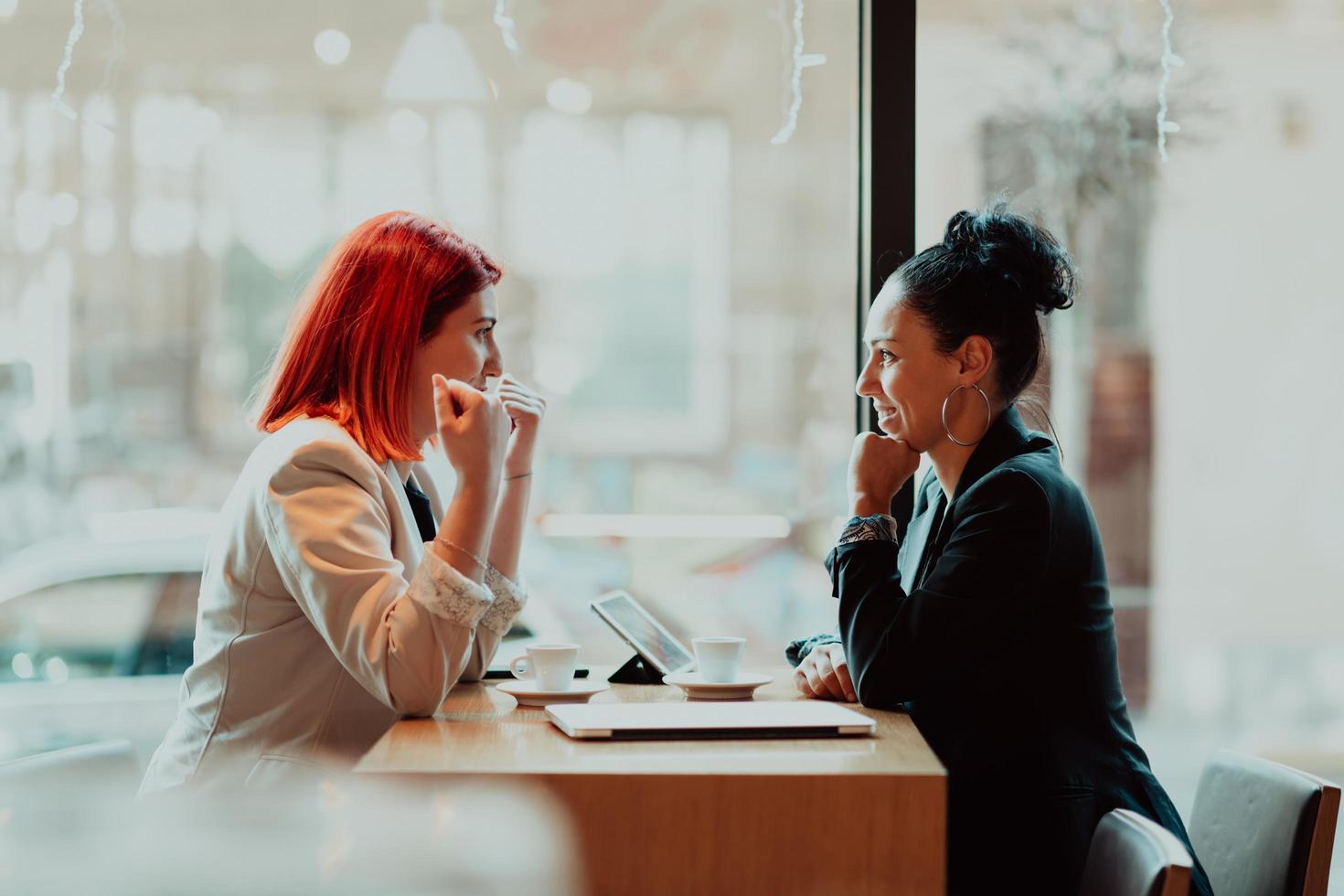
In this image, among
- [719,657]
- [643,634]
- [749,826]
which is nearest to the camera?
[749,826]

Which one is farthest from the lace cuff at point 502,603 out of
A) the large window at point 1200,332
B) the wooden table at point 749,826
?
the large window at point 1200,332

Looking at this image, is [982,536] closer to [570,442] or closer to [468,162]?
[570,442]

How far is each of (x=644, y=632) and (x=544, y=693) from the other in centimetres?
29

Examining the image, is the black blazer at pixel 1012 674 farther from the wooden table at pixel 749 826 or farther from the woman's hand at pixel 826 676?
the wooden table at pixel 749 826

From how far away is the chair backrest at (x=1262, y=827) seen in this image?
4.96 ft

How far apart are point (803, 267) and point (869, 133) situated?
0.44 metres

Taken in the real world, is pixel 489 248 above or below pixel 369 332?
above

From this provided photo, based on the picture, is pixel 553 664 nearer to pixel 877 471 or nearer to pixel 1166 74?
pixel 877 471

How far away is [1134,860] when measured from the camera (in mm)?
1273

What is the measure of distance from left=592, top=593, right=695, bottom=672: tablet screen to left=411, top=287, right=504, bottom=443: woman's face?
37 centimetres

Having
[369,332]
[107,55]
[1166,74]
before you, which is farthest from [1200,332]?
[107,55]

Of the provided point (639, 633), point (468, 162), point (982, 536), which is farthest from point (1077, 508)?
point (468, 162)

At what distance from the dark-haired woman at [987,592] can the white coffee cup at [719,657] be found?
0.33 feet

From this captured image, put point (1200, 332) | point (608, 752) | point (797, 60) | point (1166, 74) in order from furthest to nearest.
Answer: point (1200, 332) < point (1166, 74) < point (797, 60) < point (608, 752)
